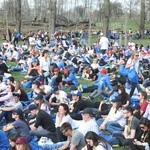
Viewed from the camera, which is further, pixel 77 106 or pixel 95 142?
pixel 77 106

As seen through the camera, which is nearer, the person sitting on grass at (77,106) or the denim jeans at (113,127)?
the denim jeans at (113,127)

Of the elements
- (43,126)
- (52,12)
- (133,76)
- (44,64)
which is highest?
(52,12)

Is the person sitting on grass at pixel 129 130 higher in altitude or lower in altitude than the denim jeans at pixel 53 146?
higher

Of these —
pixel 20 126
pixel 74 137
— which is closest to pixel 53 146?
pixel 20 126

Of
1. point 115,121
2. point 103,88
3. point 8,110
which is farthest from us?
point 103,88

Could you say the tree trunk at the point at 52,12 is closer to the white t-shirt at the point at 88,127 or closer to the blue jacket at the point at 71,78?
the blue jacket at the point at 71,78

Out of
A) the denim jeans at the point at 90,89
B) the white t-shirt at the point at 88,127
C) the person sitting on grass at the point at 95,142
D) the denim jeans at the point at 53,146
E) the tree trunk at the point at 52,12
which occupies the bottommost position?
the denim jeans at the point at 53,146

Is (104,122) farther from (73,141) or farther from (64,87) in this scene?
(64,87)

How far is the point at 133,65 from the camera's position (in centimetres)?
1412

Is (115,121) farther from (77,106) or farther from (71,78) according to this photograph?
(71,78)

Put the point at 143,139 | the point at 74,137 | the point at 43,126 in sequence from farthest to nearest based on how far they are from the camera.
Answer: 1. the point at 43,126
2. the point at 143,139
3. the point at 74,137

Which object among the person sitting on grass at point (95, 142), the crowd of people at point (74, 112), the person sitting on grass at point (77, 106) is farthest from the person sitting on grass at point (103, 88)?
the person sitting on grass at point (95, 142)

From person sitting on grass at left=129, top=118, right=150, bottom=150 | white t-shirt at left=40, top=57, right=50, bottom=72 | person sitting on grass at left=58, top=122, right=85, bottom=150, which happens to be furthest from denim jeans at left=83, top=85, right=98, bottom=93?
person sitting on grass at left=58, top=122, right=85, bottom=150

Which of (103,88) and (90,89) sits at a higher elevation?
(103,88)
